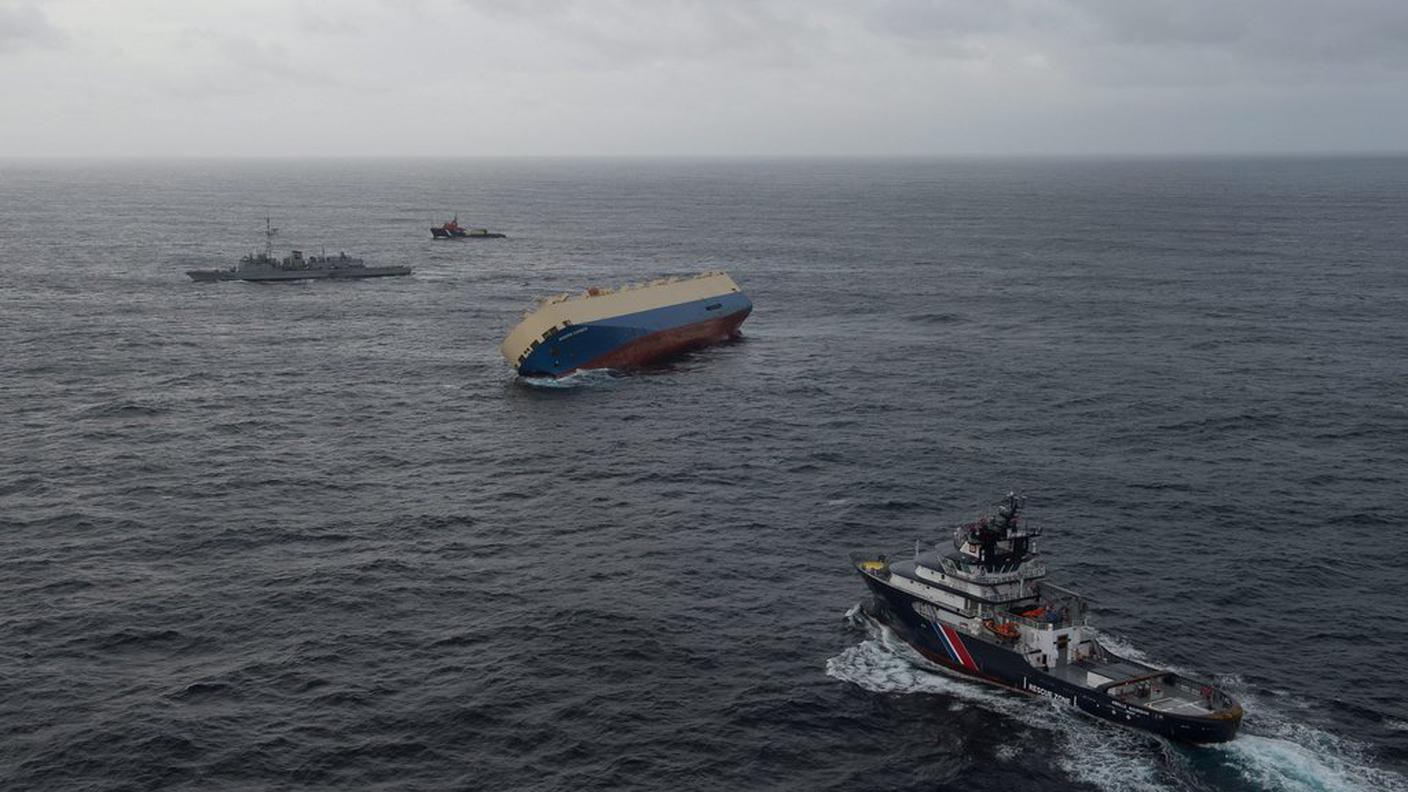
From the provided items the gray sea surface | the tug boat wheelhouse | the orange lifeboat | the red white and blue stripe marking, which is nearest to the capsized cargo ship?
the gray sea surface

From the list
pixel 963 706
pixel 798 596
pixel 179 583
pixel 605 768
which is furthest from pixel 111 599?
pixel 963 706

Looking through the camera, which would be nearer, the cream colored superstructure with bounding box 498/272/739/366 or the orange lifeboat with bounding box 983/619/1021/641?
the orange lifeboat with bounding box 983/619/1021/641

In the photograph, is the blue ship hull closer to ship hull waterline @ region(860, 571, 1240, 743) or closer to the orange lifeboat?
ship hull waterline @ region(860, 571, 1240, 743)

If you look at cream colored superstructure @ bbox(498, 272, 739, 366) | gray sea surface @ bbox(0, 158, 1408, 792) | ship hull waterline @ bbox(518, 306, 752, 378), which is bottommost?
gray sea surface @ bbox(0, 158, 1408, 792)

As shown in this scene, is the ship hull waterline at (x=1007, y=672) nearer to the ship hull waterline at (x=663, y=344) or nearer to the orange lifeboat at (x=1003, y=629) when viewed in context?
the orange lifeboat at (x=1003, y=629)

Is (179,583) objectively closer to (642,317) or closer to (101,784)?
(101,784)

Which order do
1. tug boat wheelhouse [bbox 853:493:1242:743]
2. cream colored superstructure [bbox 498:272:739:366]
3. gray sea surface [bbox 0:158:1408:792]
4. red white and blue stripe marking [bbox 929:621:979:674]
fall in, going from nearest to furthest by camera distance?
gray sea surface [bbox 0:158:1408:792], tug boat wheelhouse [bbox 853:493:1242:743], red white and blue stripe marking [bbox 929:621:979:674], cream colored superstructure [bbox 498:272:739:366]

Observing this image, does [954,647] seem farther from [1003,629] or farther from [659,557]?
[659,557]

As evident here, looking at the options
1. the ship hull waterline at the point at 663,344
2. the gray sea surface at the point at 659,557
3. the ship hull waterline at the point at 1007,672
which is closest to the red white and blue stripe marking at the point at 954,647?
the ship hull waterline at the point at 1007,672
